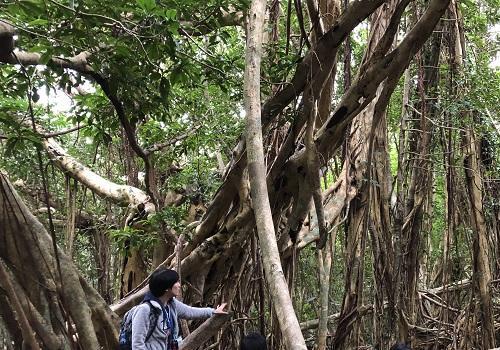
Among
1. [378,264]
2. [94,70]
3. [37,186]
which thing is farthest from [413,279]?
[37,186]

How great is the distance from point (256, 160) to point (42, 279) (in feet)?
3.68

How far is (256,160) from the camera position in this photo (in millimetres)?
2074

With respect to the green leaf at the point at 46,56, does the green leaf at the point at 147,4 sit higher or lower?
higher

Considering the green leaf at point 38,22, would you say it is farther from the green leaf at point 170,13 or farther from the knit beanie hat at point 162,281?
the knit beanie hat at point 162,281

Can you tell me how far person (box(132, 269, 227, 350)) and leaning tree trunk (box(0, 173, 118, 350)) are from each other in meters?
0.44

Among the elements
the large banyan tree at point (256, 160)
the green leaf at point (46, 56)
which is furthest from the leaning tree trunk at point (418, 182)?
the green leaf at point (46, 56)

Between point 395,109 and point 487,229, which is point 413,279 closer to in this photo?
point 487,229

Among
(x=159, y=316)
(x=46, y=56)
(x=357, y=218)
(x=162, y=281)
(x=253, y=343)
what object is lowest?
(x=253, y=343)

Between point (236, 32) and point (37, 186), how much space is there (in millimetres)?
2090

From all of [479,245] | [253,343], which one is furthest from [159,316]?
[479,245]

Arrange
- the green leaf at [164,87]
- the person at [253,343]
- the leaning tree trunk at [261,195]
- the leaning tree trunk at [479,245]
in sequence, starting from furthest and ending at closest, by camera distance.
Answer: the leaning tree trunk at [479,245] < the green leaf at [164,87] < the person at [253,343] < the leaning tree trunk at [261,195]

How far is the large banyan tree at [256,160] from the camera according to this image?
237 cm

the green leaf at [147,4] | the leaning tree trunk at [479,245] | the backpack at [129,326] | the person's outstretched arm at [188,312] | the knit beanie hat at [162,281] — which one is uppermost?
the green leaf at [147,4]

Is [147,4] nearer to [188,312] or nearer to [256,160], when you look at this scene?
[256,160]
